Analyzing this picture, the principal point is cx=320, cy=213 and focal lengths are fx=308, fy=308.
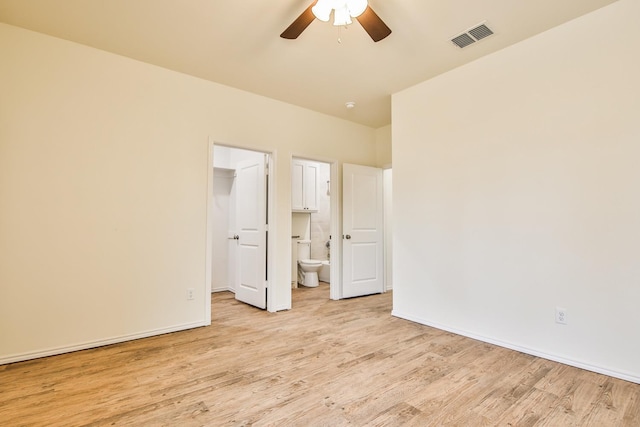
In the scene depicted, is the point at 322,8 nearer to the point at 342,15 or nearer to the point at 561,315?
the point at 342,15

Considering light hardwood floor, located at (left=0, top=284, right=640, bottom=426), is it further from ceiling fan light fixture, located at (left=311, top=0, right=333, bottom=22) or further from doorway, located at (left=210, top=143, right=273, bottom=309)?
ceiling fan light fixture, located at (left=311, top=0, right=333, bottom=22)

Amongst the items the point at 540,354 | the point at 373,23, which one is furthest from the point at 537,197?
the point at 373,23

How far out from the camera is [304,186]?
224 inches

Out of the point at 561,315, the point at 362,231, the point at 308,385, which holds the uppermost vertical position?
the point at 362,231

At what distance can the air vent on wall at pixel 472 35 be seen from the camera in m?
2.59

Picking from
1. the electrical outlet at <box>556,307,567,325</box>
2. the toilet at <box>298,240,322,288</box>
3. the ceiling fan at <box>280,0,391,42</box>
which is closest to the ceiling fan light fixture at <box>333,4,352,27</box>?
the ceiling fan at <box>280,0,391,42</box>

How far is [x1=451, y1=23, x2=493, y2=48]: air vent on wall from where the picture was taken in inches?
102

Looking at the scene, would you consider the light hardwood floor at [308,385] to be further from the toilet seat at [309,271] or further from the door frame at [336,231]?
the toilet seat at [309,271]

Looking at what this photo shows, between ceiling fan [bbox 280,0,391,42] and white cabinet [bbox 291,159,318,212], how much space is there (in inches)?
135

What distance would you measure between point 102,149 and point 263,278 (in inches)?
87.8

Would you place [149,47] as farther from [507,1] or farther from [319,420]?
[319,420]

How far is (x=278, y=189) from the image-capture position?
400cm

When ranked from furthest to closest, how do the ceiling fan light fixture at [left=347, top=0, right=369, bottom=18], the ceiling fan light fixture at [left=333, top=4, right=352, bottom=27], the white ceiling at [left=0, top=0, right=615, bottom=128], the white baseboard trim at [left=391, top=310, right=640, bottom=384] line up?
the white ceiling at [left=0, top=0, right=615, bottom=128] → the white baseboard trim at [left=391, top=310, right=640, bottom=384] → the ceiling fan light fixture at [left=333, top=4, right=352, bottom=27] → the ceiling fan light fixture at [left=347, top=0, right=369, bottom=18]

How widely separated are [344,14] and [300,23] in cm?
31
